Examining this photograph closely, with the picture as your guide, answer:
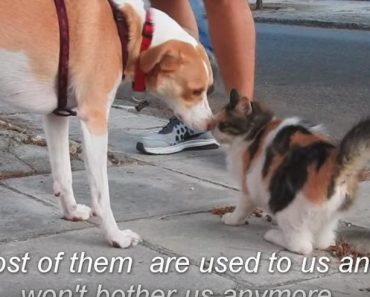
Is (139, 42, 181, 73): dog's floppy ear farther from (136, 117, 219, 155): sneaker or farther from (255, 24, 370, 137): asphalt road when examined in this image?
(255, 24, 370, 137): asphalt road

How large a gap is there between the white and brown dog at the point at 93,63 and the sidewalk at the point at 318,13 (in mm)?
12309

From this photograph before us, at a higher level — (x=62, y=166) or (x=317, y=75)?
(x=62, y=166)

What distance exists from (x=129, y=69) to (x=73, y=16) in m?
0.37

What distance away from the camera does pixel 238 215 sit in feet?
14.4

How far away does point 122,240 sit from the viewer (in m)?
4.07

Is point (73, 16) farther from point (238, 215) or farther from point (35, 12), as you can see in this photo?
point (238, 215)

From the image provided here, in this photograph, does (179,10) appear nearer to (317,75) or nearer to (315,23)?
(317,75)

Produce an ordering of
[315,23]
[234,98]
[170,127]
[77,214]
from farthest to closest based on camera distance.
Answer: [315,23], [170,127], [77,214], [234,98]

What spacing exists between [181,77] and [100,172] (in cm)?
60

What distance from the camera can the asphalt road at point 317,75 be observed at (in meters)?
8.19

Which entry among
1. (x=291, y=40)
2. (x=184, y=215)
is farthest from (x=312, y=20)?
(x=184, y=215)

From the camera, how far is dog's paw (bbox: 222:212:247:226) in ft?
14.5

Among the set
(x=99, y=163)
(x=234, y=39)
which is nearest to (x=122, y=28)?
(x=99, y=163)

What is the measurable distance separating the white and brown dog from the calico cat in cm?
34
